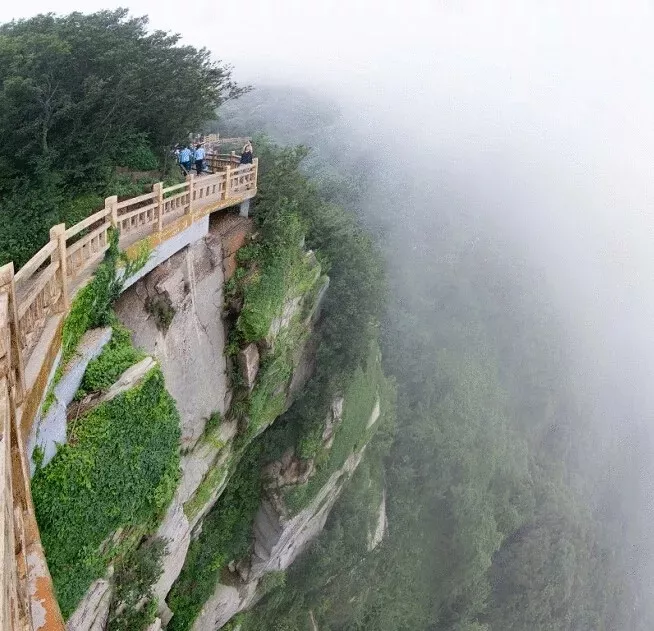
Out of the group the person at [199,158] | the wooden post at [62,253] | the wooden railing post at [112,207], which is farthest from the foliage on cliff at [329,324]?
the wooden post at [62,253]

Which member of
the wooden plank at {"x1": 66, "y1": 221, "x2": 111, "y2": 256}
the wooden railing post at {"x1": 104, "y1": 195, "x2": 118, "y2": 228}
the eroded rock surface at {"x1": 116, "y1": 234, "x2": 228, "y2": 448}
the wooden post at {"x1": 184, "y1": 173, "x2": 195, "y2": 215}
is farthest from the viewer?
the wooden post at {"x1": 184, "y1": 173, "x2": 195, "y2": 215}

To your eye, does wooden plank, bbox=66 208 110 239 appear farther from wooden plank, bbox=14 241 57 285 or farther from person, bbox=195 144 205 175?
person, bbox=195 144 205 175

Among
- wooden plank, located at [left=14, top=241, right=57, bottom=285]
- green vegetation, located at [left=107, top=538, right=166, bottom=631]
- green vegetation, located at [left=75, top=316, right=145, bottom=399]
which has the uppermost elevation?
wooden plank, located at [left=14, top=241, right=57, bottom=285]

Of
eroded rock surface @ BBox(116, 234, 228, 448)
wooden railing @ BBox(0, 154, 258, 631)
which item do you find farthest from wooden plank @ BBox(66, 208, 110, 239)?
eroded rock surface @ BBox(116, 234, 228, 448)

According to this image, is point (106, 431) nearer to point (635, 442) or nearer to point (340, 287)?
point (340, 287)

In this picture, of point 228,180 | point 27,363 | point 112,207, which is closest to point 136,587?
point 27,363

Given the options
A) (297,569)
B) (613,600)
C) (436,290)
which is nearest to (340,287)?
(297,569)
